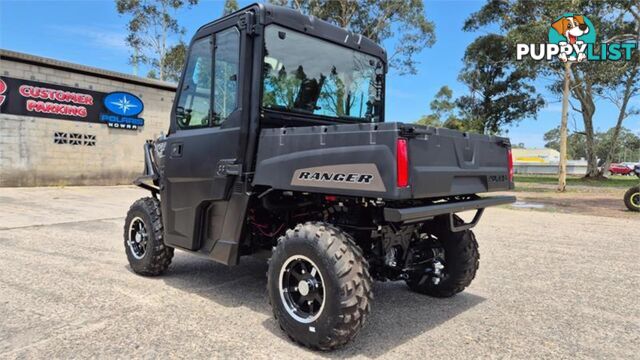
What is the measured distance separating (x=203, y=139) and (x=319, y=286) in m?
1.81

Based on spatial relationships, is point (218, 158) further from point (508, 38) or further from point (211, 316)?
point (508, 38)

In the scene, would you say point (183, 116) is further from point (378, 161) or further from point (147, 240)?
point (378, 161)

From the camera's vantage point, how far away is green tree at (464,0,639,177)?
23734 millimetres

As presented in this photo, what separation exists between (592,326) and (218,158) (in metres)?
3.52

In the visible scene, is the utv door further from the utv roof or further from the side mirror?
the utv roof

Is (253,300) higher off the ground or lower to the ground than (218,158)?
lower

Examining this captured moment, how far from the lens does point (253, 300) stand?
4.43 meters

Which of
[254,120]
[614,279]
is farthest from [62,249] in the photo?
[614,279]

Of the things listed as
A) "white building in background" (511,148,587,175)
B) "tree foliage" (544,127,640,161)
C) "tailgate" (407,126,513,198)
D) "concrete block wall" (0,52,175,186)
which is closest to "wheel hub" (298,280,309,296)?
"tailgate" (407,126,513,198)

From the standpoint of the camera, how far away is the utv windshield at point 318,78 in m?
3.96

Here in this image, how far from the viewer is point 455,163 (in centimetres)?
343

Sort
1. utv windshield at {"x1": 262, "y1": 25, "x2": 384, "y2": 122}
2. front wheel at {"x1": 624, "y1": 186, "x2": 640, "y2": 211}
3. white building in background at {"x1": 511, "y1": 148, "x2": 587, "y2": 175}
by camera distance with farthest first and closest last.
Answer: white building in background at {"x1": 511, "y1": 148, "x2": 587, "y2": 175}
front wheel at {"x1": 624, "y1": 186, "x2": 640, "y2": 211}
utv windshield at {"x1": 262, "y1": 25, "x2": 384, "y2": 122}

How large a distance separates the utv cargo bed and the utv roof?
964 millimetres

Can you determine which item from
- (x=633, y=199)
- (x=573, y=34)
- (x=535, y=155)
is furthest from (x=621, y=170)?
(x=633, y=199)
